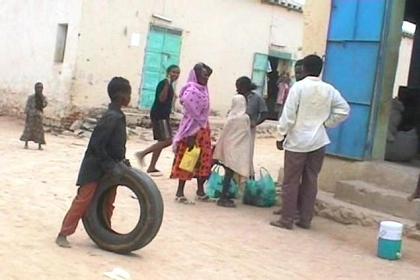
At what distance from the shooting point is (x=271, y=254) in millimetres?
5527

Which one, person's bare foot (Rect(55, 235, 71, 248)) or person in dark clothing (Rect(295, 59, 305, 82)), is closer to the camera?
person's bare foot (Rect(55, 235, 71, 248))

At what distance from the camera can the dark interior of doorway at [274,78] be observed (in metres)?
20.5

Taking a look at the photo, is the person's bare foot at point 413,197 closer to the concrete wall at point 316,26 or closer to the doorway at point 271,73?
the concrete wall at point 316,26

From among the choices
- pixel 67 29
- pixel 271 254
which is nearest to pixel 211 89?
pixel 67 29

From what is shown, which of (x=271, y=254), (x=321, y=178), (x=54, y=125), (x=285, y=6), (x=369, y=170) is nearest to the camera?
(x=271, y=254)

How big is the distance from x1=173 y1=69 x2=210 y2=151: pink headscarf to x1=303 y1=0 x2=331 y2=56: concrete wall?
1.80 metres

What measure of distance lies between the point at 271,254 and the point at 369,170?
2.42 meters

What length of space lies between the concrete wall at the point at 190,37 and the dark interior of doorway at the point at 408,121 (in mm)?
6460

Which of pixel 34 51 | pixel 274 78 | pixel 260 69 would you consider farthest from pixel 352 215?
pixel 274 78

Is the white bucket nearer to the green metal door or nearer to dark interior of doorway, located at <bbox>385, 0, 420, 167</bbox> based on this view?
dark interior of doorway, located at <bbox>385, 0, 420, 167</bbox>

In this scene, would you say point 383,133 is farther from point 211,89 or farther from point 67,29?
point 211,89

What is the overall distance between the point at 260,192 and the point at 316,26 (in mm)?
2197

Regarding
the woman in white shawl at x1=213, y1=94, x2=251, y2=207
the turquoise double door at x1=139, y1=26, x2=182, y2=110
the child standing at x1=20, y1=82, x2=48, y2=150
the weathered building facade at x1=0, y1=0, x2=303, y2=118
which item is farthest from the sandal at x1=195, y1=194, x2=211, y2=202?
the turquoise double door at x1=139, y1=26, x2=182, y2=110

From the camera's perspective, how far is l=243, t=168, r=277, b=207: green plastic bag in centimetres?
766
